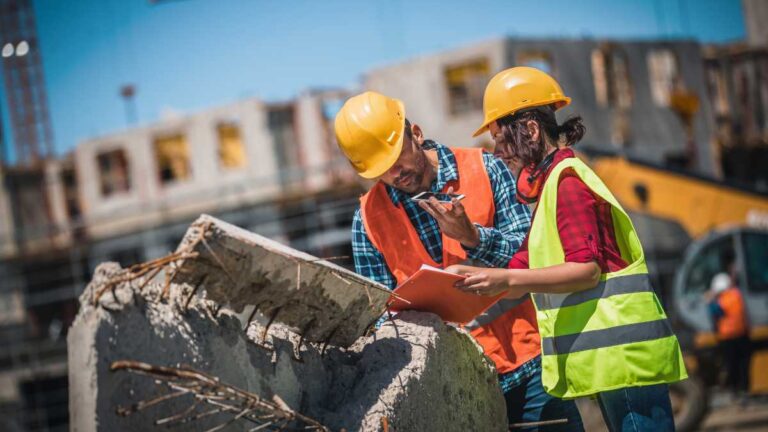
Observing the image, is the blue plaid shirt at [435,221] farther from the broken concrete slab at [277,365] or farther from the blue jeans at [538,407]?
the blue jeans at [538,407]

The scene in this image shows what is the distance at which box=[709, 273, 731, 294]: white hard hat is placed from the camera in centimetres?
1423

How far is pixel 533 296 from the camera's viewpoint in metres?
3.37

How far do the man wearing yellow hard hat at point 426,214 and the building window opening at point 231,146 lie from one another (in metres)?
36.8

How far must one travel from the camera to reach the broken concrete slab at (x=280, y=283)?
2646 mm

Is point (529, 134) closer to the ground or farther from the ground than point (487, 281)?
farther from the ground

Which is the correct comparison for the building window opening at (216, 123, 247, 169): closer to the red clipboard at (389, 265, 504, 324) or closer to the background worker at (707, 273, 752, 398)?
the background worker at (707, 273, 752, 398)

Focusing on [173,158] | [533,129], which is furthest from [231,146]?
[533,129]

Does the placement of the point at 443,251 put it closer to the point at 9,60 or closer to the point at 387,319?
the point at 387,319

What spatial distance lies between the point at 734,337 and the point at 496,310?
10881 millimetres

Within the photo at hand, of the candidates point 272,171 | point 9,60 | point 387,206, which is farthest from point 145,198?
point 387,206

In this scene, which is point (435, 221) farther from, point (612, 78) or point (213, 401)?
point (612, 78)

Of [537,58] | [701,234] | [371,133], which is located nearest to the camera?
[371,133]

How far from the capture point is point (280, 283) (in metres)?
2.87

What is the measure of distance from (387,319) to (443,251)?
0.41 m
